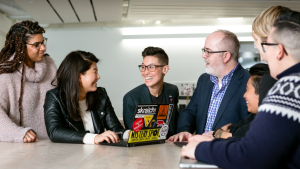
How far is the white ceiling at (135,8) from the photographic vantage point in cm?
304

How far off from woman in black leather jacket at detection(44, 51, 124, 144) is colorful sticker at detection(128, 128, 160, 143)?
0.32 m

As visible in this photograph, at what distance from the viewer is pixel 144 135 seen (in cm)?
143

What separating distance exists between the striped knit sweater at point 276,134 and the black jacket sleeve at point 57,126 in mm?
1003

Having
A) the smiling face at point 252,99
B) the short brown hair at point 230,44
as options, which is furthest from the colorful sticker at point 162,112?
the short brown hair at point 230,44

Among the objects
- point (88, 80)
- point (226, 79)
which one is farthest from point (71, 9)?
point (226, 79)

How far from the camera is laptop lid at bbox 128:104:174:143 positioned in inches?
54.0

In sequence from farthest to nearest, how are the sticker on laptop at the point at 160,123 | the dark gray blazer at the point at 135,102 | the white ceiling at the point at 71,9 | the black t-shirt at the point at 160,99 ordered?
the white ceiling at the point at 71,9 < the black t-shirt at the point at 160,99 < the dark gray blazer at the point at 135,102 < the sticker on laptop at the point at 160,123

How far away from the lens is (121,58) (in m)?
4.21

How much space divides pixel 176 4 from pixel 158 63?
3.47 feet

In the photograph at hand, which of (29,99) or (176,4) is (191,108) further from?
(176,4)

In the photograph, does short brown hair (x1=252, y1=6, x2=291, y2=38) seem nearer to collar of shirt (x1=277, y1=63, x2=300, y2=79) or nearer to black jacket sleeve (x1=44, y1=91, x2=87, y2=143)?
collar of shirt (x1=277, y1=63, x2=300, y2=79)

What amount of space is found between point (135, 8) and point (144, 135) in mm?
2190

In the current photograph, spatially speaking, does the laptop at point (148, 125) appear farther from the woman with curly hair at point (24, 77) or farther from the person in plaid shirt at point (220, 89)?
the woman with curly hair at point (24, 77)

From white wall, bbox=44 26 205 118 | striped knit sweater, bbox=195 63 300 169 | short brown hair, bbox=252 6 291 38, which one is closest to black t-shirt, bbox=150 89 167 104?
short brown hair, bbox=252 6 291 38
